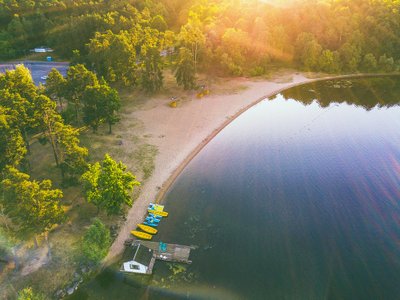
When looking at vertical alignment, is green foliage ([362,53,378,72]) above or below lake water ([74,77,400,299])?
above

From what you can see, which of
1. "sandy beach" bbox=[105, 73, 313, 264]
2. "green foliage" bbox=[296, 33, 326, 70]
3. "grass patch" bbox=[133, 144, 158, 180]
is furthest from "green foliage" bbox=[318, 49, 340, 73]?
"grass patch" bbox=[133, 144, 158, 180]

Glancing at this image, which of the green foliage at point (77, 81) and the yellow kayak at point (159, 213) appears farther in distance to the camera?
the green foliage at point (77, 81)

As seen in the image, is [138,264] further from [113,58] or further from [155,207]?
[113,58]

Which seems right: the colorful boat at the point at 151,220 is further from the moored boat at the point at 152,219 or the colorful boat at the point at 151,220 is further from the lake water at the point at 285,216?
the lake water at the point at 285,216

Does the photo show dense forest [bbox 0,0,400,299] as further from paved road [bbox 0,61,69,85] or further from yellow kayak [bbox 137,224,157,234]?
paved road [bbox 0,61,69,85]

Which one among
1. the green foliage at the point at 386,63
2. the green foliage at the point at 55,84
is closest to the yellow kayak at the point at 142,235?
the green foliage at the point at 55,84

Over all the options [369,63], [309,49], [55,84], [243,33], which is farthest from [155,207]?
[369,63]
